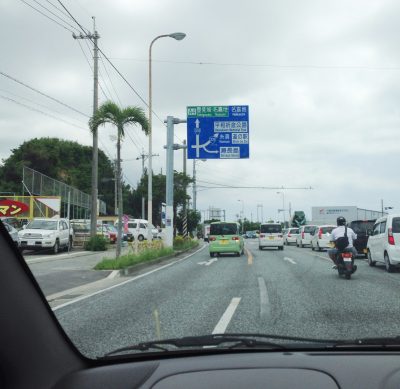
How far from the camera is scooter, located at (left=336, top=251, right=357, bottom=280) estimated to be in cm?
1306

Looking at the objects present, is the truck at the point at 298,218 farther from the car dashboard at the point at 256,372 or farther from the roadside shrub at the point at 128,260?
the car dashboard at the point at 256,372

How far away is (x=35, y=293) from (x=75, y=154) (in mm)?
53446

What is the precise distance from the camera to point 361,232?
21.7 m

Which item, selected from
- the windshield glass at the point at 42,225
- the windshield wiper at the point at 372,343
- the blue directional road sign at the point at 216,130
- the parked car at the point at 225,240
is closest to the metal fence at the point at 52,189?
the windshield glass at the point at 42,225

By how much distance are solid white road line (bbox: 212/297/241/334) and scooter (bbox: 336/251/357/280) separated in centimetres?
471

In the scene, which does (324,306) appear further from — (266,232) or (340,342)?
(266,232)

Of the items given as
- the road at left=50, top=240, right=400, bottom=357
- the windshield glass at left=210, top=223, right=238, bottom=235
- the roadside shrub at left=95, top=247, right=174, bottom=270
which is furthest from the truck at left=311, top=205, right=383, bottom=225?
the road at left=50, top=240, right=400, bottom=357

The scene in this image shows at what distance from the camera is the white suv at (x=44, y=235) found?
2334cm

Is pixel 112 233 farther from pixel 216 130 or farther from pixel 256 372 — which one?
pixel 256 372

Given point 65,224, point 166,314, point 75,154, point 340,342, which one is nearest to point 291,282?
point 166,314

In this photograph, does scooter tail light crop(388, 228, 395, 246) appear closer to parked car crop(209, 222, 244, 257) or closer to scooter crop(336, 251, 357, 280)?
scooter crop(336, 251, 357, 280)

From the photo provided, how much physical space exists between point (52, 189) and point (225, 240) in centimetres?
996

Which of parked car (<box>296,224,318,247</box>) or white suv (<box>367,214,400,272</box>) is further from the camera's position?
parked car (<box>296,224,318,247</box>)

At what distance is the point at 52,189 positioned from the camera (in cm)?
2758
